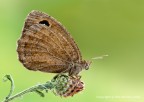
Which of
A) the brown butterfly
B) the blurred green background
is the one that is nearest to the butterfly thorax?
the brown butterfly

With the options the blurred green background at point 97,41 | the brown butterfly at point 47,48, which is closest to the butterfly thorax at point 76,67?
the brown butterfly at point 47,48

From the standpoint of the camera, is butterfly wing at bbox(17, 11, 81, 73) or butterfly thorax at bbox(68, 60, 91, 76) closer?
butterfly thorax at bbox(68, 60, 91, 76)

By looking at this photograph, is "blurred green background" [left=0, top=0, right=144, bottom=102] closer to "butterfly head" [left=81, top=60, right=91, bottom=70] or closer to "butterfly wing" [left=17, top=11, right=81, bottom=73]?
"butterfly wing" [left=17, top=11, right=81, bottom=73]

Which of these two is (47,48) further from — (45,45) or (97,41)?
(97,41)

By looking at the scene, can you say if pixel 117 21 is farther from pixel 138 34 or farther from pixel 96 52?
pixel 96 52

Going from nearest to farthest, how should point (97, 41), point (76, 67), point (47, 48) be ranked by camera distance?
point (76, 67) → point (47, 48) → point (97, 41)

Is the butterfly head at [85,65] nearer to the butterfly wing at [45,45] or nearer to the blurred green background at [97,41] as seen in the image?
the butterfly wing at [45,45]

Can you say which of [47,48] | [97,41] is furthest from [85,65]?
Result: [97,41]
